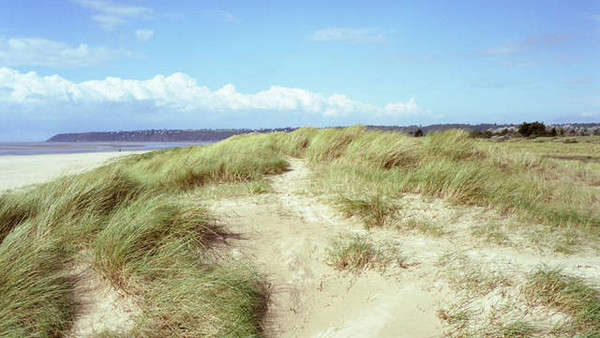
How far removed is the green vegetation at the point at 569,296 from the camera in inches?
113

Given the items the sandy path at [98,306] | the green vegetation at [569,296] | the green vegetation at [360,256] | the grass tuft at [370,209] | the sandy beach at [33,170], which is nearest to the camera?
the green vegetation at [569,296]

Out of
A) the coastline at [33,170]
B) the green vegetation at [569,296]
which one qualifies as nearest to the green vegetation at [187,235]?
the green vegetation at [569,296]

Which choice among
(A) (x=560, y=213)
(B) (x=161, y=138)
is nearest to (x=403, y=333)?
(A) (x=560, y=213)

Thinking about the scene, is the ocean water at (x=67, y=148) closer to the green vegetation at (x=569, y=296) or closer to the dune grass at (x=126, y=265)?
the dune grass at (x=126, y=265)

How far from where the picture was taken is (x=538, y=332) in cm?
285

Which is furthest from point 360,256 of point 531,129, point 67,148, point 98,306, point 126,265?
point 67,148

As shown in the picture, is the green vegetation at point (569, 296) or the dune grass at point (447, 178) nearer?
the green vegetation at point (569, 296)

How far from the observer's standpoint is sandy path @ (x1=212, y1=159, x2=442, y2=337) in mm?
3117

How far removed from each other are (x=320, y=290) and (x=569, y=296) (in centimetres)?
201

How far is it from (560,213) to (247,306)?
4.32 metres

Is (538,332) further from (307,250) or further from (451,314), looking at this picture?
(307,250)

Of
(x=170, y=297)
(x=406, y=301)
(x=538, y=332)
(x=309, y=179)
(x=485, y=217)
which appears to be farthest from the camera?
(x=309, y=179)

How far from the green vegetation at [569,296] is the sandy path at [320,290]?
82cm

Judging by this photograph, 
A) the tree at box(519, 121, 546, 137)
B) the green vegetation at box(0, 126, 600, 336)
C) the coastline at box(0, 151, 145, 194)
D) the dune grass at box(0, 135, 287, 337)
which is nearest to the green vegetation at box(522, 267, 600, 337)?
the green vegetation at box(0, 126, 600, 336)
